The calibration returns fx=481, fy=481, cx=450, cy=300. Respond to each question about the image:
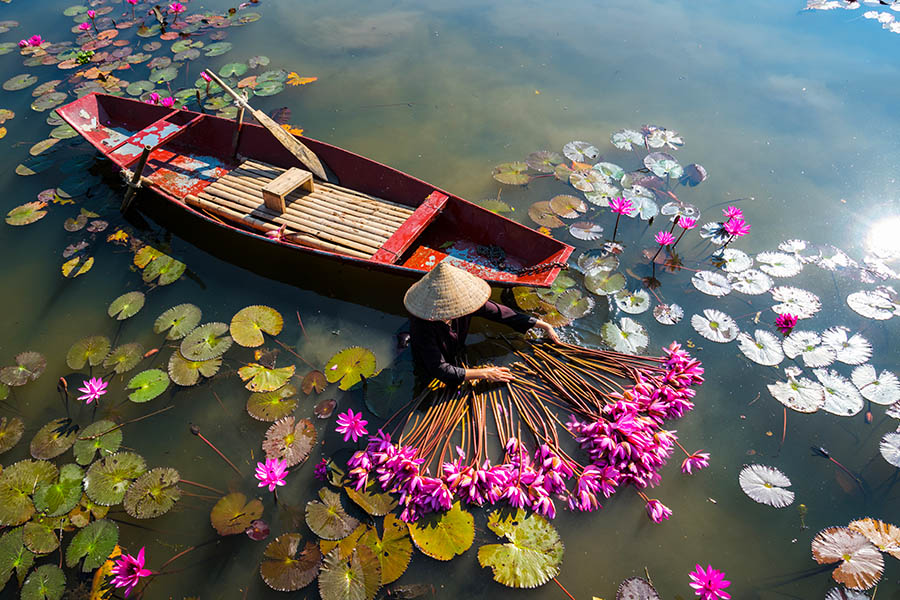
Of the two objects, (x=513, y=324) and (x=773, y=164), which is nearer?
(x=513, y=324)

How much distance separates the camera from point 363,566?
3557mm

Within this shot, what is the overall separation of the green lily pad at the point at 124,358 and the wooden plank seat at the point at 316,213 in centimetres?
188

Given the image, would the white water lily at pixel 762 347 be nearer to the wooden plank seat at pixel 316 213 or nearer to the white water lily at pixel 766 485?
the white water lily at pixel 766 485

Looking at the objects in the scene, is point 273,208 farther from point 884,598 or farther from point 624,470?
point 884,598

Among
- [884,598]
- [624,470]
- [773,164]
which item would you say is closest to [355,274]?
[624,470]

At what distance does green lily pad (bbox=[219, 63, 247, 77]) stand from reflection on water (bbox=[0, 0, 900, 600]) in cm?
58

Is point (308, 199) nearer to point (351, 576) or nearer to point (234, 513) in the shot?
point (234, 513)

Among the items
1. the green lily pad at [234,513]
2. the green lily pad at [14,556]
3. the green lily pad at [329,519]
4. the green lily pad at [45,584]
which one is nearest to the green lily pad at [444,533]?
the green lily pad at [329,519]

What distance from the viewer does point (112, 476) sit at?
162 inches

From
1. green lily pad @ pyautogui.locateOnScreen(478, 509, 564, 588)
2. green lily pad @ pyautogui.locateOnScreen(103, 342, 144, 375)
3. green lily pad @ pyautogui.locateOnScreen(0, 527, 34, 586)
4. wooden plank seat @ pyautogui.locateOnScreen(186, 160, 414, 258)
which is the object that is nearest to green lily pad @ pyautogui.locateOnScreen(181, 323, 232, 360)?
green lily pad @ pyautogui.locateOnScreen(103, 342, 144, 375)

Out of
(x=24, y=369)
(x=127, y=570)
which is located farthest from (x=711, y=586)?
(x=24, y=369)

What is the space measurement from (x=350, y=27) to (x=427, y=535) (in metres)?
10.3

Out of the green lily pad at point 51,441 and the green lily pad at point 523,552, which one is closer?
the green lily pad at point 523,552

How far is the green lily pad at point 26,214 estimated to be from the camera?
6395 mm
